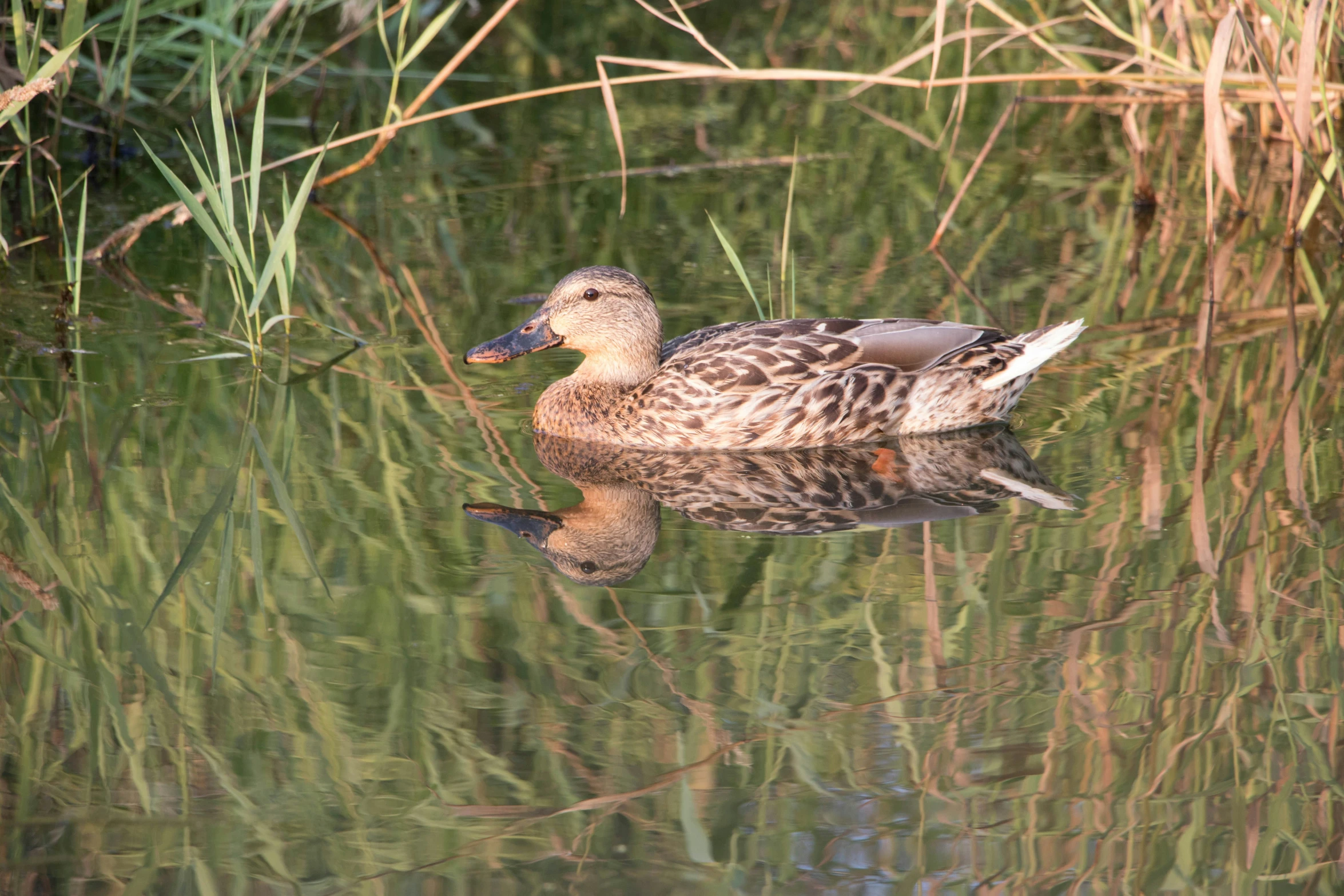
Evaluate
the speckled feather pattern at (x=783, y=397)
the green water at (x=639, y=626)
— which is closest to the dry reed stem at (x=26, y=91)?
the green water at (x=639, y=626)

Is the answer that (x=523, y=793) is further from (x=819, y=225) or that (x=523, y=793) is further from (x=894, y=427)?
(x=819, y=225)

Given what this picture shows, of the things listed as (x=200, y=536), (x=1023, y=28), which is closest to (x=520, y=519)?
(x=200, y=536)

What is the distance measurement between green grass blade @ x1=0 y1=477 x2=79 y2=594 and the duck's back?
2321mm

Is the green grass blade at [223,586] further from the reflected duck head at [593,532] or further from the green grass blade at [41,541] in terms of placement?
the reflected duck head at [593,532]

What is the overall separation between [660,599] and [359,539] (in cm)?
113

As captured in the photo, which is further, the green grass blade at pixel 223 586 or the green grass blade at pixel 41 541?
the green grass blade at pixel 41 541

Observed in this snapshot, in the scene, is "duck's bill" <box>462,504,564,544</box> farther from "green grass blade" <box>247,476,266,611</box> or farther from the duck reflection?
"green grass blade" <box>247,476,266,611</box>

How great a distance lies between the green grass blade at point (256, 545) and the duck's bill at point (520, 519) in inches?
28.8

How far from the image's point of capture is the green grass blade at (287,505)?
204 inches

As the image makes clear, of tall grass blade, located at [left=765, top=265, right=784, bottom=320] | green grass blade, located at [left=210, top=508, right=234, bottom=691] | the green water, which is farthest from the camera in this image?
tall grass blade, located at [left=765, top=265, right=784, bottom=320]

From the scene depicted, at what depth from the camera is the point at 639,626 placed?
15.6 ft

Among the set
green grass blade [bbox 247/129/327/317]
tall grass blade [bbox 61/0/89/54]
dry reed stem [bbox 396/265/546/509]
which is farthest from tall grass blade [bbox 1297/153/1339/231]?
tall grass blade [bbox 61/0/89/54]

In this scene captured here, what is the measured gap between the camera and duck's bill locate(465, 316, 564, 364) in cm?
663

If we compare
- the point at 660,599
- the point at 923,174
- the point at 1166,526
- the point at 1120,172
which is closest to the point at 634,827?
the point at 660,599
